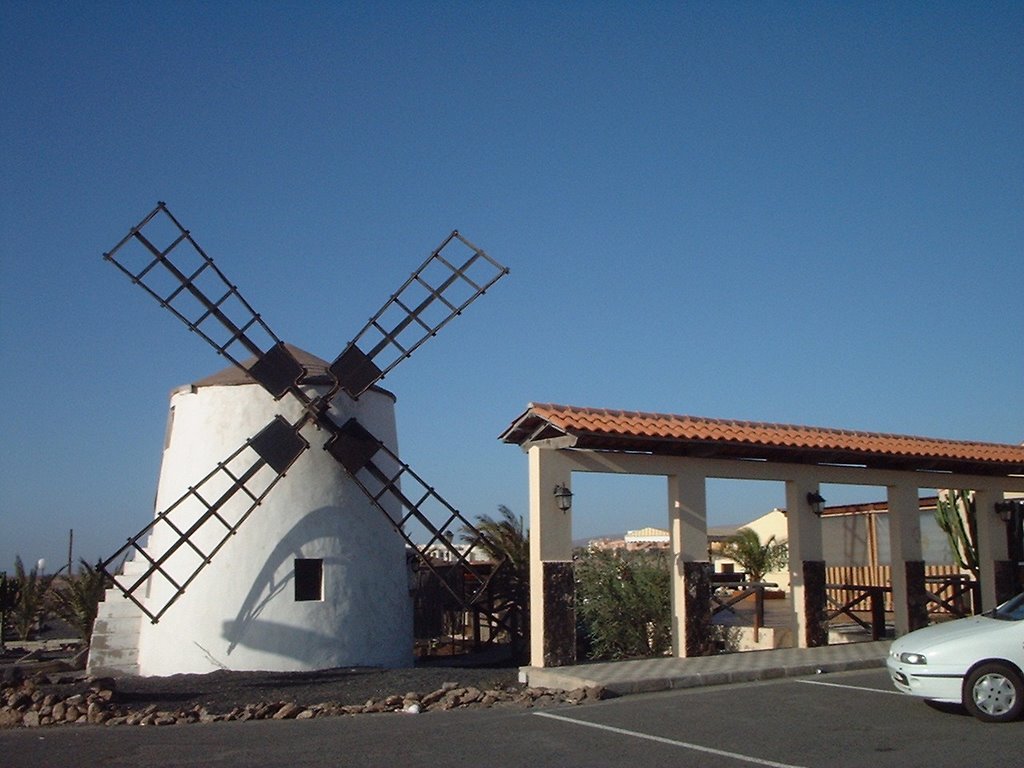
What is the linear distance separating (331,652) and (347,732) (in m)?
6.49

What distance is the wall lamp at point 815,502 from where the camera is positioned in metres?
14.9

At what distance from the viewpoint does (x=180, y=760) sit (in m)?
8.45

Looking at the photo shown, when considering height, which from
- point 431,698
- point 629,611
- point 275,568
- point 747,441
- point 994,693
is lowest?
point 431,698

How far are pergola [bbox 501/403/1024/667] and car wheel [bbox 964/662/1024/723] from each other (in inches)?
195

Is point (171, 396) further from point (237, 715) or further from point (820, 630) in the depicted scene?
point (820, 630)

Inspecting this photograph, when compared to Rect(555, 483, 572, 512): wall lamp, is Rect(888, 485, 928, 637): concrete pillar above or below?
below

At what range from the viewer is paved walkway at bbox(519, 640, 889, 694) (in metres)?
11.7

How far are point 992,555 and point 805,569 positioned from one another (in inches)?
185

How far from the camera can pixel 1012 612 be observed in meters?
9.79

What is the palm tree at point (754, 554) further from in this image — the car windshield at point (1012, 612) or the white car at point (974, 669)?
the white car at point (974, 669)

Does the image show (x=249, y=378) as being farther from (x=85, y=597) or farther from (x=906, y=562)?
(x=906, y=562)

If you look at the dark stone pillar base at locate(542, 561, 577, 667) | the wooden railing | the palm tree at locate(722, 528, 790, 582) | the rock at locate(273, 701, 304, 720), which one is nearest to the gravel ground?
the dark stone pillar base at locate(542, 561, 577, 667)

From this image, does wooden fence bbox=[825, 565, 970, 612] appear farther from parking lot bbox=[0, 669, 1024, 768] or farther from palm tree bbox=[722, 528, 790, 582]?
parking lot bbox=[0, 669, 1024, 768]

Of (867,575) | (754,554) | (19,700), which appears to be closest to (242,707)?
(19,700)
